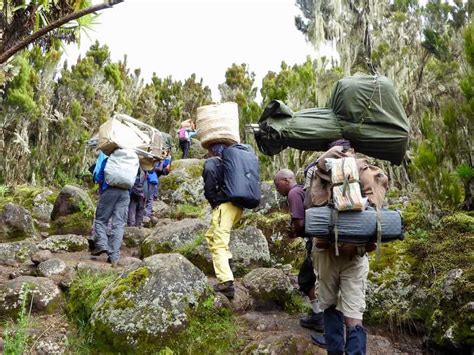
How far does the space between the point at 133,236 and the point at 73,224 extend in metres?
1.56

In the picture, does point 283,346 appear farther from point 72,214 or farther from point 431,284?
point 72,214

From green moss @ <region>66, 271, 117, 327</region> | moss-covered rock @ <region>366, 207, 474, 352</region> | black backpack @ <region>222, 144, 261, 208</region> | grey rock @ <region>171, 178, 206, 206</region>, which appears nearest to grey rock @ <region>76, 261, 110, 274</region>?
green moss @ <region>66, 271, 117, 327</region>

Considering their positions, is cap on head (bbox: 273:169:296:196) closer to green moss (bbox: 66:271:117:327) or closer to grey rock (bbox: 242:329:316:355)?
grey rock (bbox: 242:329:316:355)

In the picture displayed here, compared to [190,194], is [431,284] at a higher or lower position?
lower

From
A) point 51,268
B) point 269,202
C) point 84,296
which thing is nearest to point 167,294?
point 84,296

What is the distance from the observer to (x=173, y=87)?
2197 cm

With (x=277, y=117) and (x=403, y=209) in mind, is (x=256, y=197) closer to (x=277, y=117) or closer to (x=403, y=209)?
(x=277, y=117)

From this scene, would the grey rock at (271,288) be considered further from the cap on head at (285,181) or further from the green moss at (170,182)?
the green moss at (170,182)

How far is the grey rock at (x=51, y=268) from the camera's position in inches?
200

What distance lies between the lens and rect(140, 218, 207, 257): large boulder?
5781 mm

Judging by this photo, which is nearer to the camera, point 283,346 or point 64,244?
point 283,346

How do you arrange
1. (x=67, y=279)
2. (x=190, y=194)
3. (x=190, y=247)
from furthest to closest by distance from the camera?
(x=190, y=194)
(x=190, y=247)
(x=67, y=279)

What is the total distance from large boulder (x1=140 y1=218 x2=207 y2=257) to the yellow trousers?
1.21 meters

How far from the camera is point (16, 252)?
6086 millimetres
